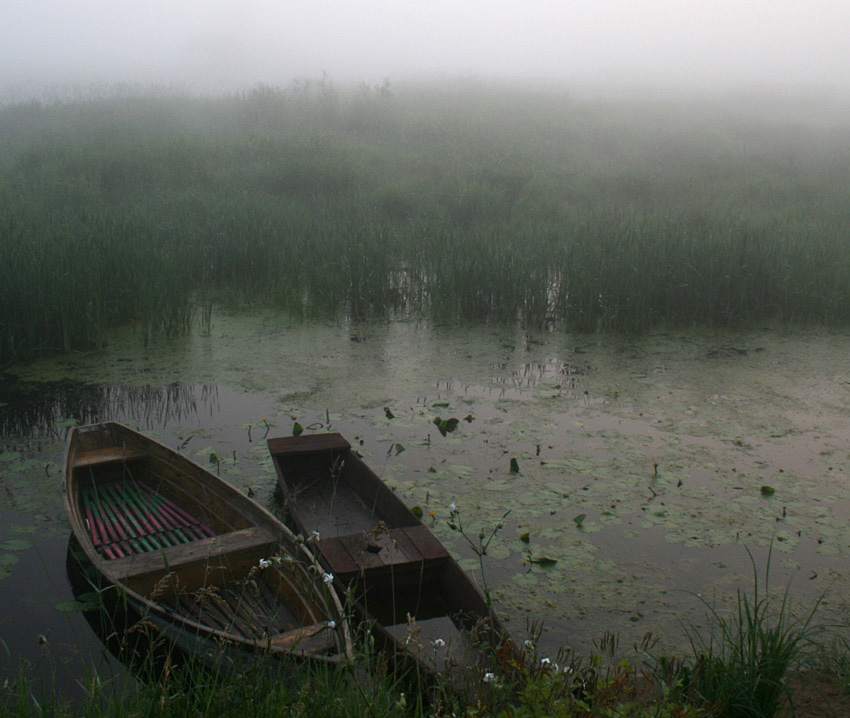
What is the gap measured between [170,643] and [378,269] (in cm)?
458

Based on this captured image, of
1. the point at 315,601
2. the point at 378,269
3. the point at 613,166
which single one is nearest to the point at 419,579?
the point at 315,601

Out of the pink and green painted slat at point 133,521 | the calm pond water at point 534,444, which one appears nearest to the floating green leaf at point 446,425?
the calm pond water at point 534,444

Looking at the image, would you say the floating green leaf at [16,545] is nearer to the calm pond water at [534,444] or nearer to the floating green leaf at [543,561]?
the calm pond water at [534,444]

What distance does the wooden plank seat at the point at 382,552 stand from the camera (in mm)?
2324

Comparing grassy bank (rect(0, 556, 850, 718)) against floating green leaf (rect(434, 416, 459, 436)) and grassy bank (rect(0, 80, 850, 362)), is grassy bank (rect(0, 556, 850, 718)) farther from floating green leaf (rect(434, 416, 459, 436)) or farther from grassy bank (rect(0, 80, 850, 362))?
grassy bank (rect(0, 80, 850, 362))

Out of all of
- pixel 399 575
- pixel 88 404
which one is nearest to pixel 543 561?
pixel 399 575

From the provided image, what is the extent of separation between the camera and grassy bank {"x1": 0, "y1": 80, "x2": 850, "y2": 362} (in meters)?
5.87

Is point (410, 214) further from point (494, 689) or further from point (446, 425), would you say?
point (494, 689)

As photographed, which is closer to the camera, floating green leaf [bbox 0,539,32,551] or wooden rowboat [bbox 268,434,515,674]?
wooden rowboat [bbox 268,434,515,674]

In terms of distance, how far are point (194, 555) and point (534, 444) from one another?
6.28 ft

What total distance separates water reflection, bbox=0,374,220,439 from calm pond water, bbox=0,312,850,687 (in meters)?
0.02

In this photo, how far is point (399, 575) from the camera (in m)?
2.36

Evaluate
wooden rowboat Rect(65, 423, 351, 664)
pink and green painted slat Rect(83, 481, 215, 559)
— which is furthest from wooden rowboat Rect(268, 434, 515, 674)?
pink and green painted slat Rect(83, 481, 215, 559)

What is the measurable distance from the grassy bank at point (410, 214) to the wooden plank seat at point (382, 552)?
11.1 ft
